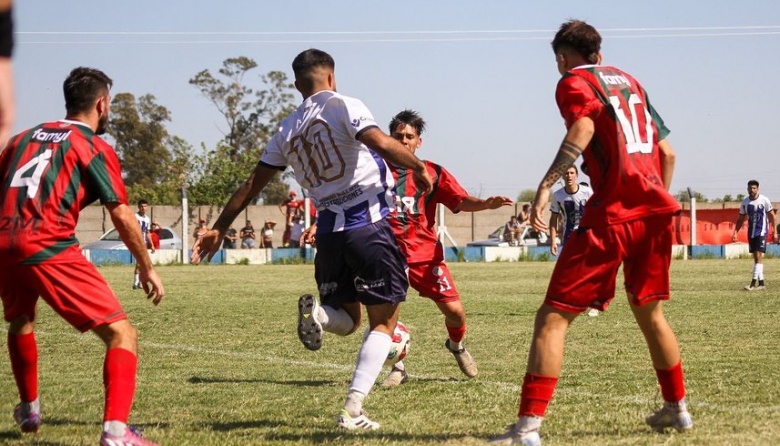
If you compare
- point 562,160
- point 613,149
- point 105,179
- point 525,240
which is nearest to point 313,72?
point 105,179

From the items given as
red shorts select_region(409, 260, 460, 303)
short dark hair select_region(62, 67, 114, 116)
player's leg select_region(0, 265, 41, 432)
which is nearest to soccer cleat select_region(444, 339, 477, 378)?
red shorts select_region(409, 260, 460, 303)

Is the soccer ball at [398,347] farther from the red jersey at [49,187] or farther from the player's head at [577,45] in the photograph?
the red jersey at [49,187]

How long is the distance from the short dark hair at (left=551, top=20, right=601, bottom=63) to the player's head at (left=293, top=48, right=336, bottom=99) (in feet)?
4.26

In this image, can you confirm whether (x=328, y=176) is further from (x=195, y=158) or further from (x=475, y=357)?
(x=195, y=158)

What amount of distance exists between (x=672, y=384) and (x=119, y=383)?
271 centimetres

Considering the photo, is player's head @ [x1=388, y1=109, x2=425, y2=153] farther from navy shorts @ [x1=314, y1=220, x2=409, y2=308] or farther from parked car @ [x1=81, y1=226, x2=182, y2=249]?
parked car @ [x1=81, y1=226, x2=182, y2=249]

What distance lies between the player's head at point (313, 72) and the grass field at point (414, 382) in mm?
1836

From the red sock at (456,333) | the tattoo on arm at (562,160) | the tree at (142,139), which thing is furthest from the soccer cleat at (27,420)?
the tree at (142,139)

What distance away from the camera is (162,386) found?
7.69 meters

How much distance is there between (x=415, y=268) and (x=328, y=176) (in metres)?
2.44

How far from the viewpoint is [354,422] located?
18.7ft

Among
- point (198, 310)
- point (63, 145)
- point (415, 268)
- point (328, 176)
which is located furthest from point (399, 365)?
point (198, 310)

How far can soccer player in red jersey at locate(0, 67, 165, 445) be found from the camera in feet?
16.6

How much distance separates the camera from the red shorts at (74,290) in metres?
5.04
